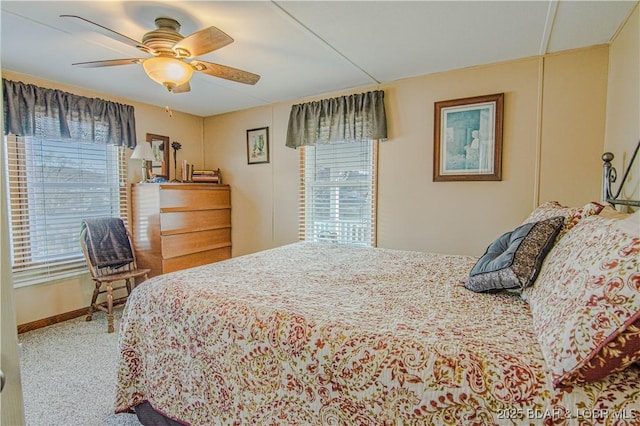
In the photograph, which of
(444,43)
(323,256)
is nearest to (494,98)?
(444,43)

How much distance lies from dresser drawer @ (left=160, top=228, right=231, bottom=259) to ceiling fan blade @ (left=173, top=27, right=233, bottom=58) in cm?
215

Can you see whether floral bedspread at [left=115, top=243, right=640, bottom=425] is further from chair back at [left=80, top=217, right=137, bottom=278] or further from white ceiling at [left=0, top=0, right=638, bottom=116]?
chair back at [left=80, top=217, right=137, bottom=278]

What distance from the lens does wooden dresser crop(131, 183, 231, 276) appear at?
3.55 meters

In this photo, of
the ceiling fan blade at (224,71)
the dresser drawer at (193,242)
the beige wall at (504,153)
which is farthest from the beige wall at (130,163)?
the ceiling fan blade at (224,71)

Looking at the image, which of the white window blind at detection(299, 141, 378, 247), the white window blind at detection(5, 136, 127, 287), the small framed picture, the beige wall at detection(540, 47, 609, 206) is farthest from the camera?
the small framed picture

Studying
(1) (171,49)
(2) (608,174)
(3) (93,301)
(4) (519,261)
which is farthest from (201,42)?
(3) (93,301)

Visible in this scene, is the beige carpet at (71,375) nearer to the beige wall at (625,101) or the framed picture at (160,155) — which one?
the framed picture at (160,155)

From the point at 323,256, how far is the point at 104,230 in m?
2.38

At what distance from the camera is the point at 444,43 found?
7.79ft

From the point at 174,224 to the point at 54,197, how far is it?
1102 millimetres

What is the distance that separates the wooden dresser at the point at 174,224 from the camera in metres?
3.55

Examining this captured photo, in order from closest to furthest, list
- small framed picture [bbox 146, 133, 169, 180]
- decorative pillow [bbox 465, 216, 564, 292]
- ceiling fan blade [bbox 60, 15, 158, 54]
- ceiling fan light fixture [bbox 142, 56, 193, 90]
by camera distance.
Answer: decorative pillow [bbox 465, 216, 564, 292] < ceiling fan blade [bbox 60, 15, 158, 54] < ceiling fan light fixture [bbox 142, 56, 193, 90] < small framed picture [bbox 146, 133, 169, 180]

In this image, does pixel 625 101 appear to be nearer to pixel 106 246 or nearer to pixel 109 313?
pixel 109 313

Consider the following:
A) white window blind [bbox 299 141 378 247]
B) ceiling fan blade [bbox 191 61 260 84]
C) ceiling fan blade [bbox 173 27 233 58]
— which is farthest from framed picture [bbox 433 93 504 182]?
ceiling fan blade [bbox 173 27 233 58]
